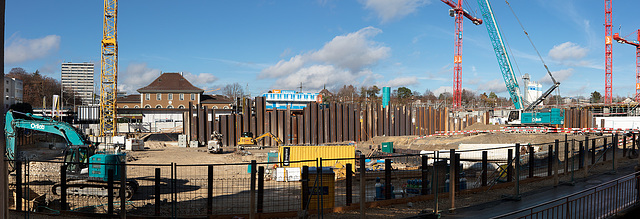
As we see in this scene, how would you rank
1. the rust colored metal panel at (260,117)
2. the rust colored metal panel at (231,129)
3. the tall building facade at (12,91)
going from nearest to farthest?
the rust colored metal panel at (231,129) < the rust colored metal panel at (260,117) < the tall building facade at (12,91)

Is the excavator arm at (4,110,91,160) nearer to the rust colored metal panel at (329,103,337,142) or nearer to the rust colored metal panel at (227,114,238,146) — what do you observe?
the rust colored metal panel at (227,114,238,146)

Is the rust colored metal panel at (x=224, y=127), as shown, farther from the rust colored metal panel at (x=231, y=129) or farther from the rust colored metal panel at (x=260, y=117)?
the rust colored metal panel at (x=260, y=117)

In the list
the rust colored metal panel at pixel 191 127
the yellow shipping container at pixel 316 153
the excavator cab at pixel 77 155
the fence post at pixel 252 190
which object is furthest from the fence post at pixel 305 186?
the rust colored metal panel at pixel 191 127

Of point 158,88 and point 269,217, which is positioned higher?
point 158,88

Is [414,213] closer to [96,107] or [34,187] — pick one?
[34,187]

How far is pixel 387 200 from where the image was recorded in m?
10.3

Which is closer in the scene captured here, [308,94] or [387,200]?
[387,200]

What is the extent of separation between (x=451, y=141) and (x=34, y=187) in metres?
27.5

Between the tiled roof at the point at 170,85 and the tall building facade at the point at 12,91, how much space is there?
20275 millimetres

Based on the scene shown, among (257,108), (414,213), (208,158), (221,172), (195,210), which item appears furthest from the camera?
(257,108)

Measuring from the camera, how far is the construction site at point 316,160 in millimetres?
9461

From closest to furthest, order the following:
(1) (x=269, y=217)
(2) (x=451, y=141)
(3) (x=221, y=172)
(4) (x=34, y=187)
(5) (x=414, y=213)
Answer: (1) (x=269, y=217)
(5) (x=414, y=213)
(4) (x=34, y=187)
(3) (x=221, y=172)
(2) (x=451, y=141)

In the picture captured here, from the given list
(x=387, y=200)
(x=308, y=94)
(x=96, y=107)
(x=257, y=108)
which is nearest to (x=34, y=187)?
(x=387, y=200)

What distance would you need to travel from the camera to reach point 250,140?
34.6m
